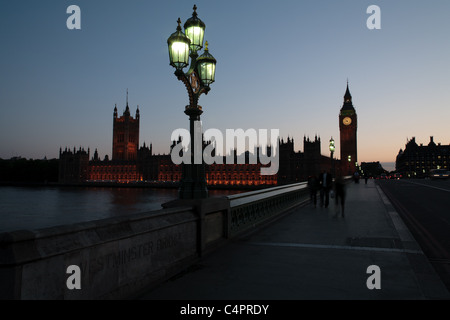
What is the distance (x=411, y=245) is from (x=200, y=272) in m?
5.23

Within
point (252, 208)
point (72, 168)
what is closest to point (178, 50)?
point (252, 208)

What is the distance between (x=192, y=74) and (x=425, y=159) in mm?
191893

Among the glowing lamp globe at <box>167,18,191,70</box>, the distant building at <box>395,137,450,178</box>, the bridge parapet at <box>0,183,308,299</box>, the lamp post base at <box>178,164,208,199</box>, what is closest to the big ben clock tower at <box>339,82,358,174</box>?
the distant building at <box>395,137,450,178</box>

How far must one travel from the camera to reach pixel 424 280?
205 inches

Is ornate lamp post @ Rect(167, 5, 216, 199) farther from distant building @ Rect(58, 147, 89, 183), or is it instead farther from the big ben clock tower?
distant building @ Rect(58, 147, 89, 183)

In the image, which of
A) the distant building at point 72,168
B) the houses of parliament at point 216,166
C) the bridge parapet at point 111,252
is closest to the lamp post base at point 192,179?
the bridge parapet at point 111,252

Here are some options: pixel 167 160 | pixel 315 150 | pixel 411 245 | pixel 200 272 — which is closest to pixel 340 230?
pixel 411 245

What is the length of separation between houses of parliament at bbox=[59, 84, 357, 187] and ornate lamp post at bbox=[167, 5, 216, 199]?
380 feet

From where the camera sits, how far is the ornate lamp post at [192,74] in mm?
7625

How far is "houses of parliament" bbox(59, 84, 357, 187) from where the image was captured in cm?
12962

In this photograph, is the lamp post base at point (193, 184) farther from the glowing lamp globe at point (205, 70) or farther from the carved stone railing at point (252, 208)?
the glowing lamp globe at point (205, 70)

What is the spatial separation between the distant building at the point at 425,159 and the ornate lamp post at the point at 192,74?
7197 inches

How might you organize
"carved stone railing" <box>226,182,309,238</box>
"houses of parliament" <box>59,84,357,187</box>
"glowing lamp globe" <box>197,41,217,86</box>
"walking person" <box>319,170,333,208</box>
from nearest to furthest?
"glowing lamp globe" <box>197,41,217,86</box> → "carved stone railing" <box>226,182,309,238</box> → "walking person" <box>319,170,333,208</box> → "houses of parliament" <box>59,84,357,187</box>

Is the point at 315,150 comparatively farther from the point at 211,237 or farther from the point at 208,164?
the point at 211,237
